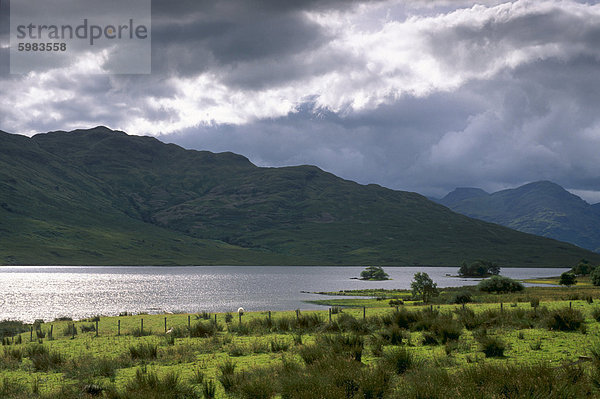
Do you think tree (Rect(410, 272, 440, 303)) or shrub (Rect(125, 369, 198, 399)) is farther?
tree (Rect(410, 272, 440, 303))

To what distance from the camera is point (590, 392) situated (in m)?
11.6

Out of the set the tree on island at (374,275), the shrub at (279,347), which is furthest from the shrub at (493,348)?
the tree on island at (374,275)

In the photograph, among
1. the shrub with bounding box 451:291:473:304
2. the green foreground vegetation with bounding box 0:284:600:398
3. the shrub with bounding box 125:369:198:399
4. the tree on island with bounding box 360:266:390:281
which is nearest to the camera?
the green foreground vegetation with bounding box 0:284:600:398

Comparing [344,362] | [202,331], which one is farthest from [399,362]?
[202,331]

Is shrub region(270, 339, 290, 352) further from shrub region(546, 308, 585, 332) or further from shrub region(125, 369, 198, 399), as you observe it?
shrub region(546, 308, 585, 332)

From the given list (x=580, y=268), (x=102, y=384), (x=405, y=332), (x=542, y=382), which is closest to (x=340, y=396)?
(x=542, y=382)

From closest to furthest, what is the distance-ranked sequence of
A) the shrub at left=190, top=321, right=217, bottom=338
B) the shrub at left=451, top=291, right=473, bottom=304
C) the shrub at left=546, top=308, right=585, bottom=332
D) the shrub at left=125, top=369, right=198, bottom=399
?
1. the shrub at left=125, top=369, right=198, bottom=399
2. the shrub at left=546, top=308, right=585, bottom=332
3. the shrub at left=190, top=321, right=217, bottom=338
4. the shrub at left=451, top=291, right=473, bottom=304

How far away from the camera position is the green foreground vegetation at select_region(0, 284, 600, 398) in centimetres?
1229

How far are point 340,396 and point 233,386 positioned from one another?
16.1 ft

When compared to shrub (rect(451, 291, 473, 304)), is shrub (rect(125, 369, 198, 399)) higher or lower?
higher

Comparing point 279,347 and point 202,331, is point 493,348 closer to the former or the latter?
point 279,347

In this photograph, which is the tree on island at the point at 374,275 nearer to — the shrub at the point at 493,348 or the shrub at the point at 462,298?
the shrub at the point at 462,298

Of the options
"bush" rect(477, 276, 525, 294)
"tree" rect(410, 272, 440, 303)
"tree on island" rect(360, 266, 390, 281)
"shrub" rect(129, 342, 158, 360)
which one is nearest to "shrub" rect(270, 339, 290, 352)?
"shrub" rect(129, 342, 158, 360)

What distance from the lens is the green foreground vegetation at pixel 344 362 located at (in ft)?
40.3
